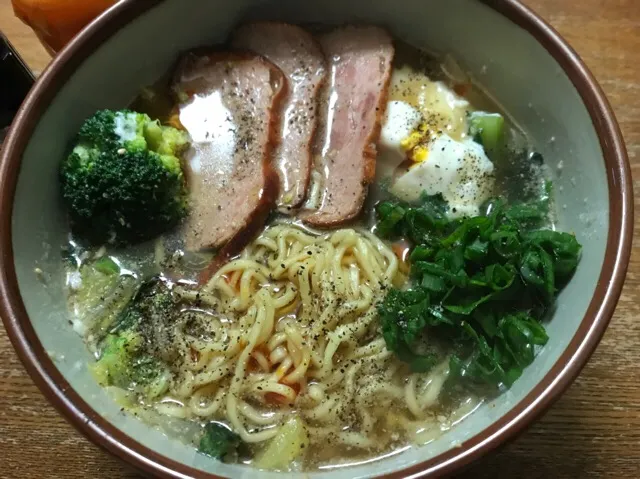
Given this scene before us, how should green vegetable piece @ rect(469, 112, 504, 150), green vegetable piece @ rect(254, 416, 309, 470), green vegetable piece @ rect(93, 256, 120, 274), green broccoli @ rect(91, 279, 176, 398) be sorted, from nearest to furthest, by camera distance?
green vegetable piece @ rect(254, 416, 309, 470) → green broccoli @ rect(91, 279, 176, 398) → green vegetable piece @ rect(93, 256, 120, 274) → green vegetable piece @ rect(469, 112, 504, 150)

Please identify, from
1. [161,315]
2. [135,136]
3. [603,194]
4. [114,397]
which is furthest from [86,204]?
[603,194]

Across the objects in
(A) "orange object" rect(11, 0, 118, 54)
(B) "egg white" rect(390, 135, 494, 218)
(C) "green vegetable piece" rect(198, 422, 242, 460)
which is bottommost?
(C) "green vegetable piece" rect(198, 422, 242, 460)

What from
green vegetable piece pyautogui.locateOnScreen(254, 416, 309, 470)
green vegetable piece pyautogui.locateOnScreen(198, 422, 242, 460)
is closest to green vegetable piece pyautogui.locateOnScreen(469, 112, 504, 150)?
green vegetable piece pyautogui.locateOnScreen(254, 416, 309, 470)

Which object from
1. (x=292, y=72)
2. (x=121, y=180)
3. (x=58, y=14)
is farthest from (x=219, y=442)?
(x=58, y=14)

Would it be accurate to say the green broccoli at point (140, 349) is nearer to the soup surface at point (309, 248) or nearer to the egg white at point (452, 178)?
the soup surface at point (309, 248)

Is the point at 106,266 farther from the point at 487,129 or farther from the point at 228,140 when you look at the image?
the point at 487,129

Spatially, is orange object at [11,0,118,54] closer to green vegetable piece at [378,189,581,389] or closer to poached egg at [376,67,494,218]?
poached egg at [376,67,494,218]

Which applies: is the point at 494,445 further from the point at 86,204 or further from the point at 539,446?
the point at 86,204

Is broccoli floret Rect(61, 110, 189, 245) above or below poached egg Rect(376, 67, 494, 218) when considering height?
below
